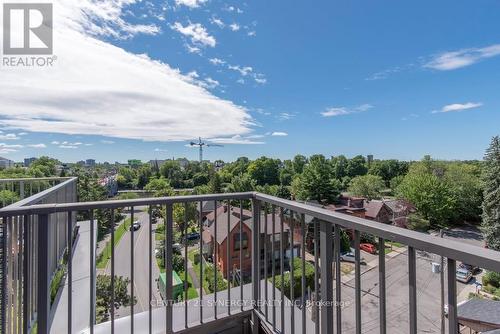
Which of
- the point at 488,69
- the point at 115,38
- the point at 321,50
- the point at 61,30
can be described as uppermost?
the point at 488,69

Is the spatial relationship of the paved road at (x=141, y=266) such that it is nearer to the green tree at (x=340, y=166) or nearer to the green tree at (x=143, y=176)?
the green tree at (x=143, y=176)

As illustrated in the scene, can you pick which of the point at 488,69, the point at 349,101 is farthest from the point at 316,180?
the point at 488,69

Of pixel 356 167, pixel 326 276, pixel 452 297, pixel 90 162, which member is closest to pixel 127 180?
pixel 90 162

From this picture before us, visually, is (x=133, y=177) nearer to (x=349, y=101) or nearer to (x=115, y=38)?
(x=349, y=101)

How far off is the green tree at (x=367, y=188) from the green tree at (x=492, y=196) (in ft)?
33.9

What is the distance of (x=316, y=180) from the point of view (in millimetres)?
26359

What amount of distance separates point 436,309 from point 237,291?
1.68 m

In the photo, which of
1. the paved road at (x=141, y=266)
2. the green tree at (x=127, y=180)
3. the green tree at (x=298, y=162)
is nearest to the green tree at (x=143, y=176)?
the green tree at (x=127, y=180)

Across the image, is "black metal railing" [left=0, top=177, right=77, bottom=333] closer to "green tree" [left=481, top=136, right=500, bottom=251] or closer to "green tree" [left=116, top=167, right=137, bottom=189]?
"green tree" [left=481, top=136, right=500, bottom=251]

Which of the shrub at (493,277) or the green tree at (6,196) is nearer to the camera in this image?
the shrub at (493,277)

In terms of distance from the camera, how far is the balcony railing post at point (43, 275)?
1260 mm

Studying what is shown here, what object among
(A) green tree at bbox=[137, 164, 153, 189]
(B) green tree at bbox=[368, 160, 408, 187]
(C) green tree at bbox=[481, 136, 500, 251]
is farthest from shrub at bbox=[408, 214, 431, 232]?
(A) green tree at bbox=[137, 164, 153, 189]

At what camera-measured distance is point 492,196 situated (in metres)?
16.7

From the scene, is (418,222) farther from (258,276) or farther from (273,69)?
(258,276)
